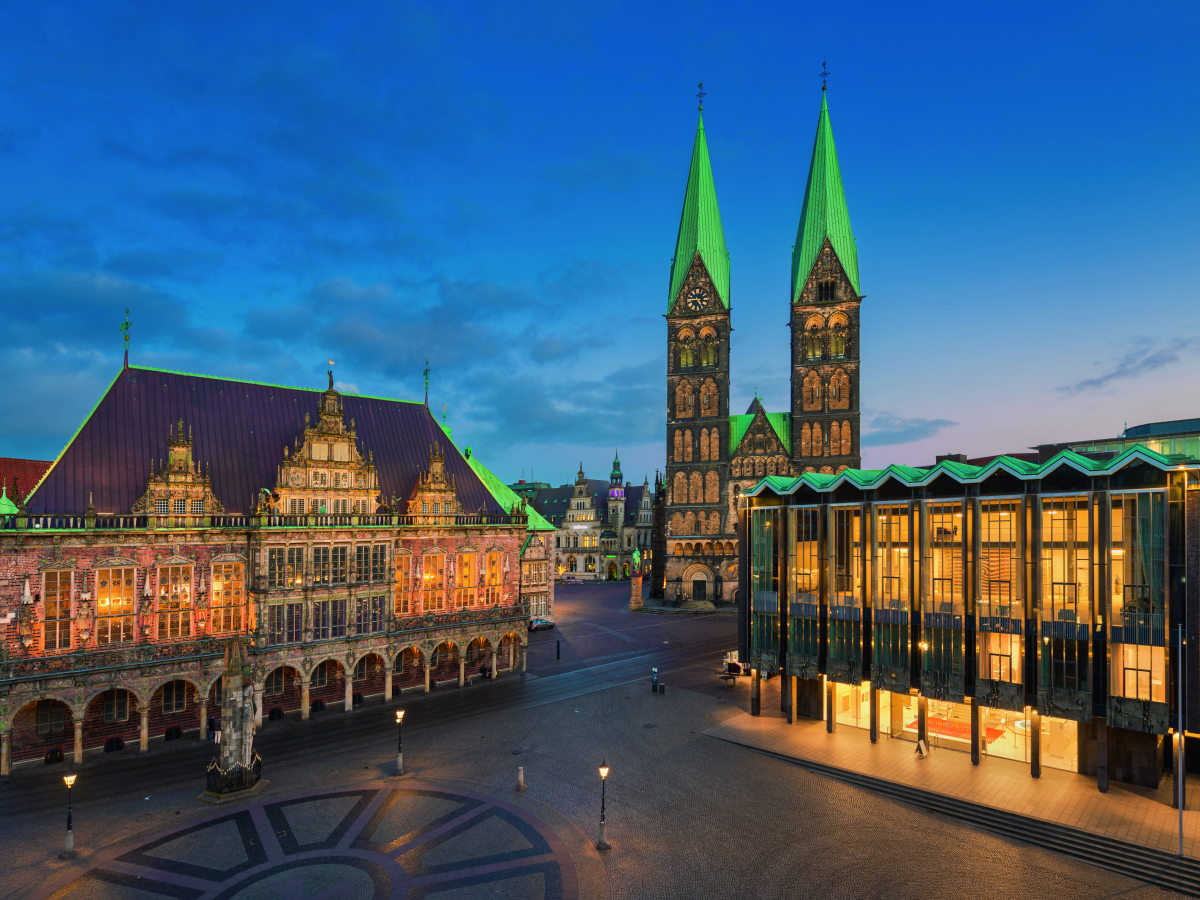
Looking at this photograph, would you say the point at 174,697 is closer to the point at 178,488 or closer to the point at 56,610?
the point at 56,610

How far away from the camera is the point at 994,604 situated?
34.2 meters

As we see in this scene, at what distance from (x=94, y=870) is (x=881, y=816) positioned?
31494mm

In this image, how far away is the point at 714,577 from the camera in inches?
3570

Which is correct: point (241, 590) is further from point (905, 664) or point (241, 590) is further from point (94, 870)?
point (905, 664)

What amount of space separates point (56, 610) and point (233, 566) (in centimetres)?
843

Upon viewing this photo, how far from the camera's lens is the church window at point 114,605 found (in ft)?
117

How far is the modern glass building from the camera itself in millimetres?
30109

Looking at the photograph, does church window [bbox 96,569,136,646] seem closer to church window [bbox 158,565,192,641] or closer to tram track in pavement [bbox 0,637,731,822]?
church window [bbox 158,565,192,641]

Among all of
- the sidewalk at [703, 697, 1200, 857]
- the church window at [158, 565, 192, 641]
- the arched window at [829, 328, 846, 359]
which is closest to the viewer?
the sidewalk at [703, 697, 1200, 857]

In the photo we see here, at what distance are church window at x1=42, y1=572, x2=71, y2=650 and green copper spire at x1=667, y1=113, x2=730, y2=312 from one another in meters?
76.0

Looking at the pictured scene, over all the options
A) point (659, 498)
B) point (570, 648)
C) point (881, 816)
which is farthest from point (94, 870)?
point (659, 498)

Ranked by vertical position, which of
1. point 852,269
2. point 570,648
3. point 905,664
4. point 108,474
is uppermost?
point 852,269

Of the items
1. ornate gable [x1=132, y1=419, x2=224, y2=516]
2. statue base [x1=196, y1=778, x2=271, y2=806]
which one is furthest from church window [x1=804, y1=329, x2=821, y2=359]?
statue base [x1=196, y1=778, x2=271, y2=806]

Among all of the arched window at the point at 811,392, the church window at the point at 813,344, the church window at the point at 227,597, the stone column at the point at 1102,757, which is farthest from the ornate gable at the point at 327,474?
the church window at the point at 813,344
